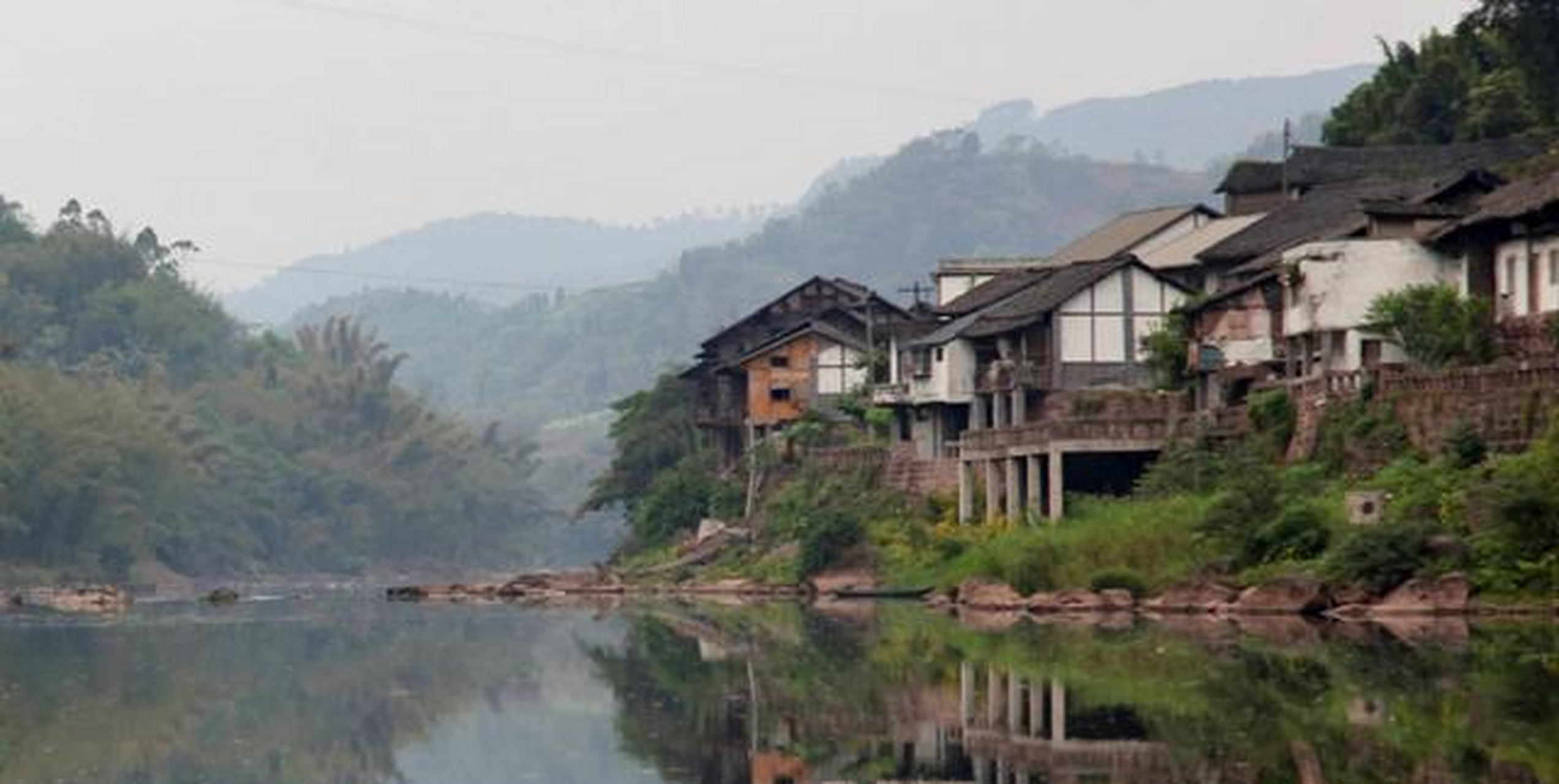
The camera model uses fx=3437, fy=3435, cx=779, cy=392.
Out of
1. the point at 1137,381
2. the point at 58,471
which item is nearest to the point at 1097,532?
the point at 1137,381

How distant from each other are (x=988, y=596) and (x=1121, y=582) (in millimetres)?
5307

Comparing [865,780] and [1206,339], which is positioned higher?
[1206,339]

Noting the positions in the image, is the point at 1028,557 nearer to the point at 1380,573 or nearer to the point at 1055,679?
the point at 1380,573

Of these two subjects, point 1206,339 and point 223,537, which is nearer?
point 1206,339

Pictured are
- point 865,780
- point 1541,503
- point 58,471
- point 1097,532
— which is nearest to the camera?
point 865,780

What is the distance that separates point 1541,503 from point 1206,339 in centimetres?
2185

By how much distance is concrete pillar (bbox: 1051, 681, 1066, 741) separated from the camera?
102 feet

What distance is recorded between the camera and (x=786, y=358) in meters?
92.4

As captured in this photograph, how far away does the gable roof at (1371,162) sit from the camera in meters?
71.6

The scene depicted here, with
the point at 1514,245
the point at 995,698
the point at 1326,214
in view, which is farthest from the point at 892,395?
the point at 995,698

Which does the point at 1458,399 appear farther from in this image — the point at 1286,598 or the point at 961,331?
the point at 961,331

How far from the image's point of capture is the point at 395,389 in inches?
6191

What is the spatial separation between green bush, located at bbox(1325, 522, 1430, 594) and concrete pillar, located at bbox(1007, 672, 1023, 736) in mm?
9004

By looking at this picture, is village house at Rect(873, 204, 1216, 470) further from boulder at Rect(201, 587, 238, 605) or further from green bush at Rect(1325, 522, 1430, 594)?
green bush at Rect(1325, 522, 1430, 594)
